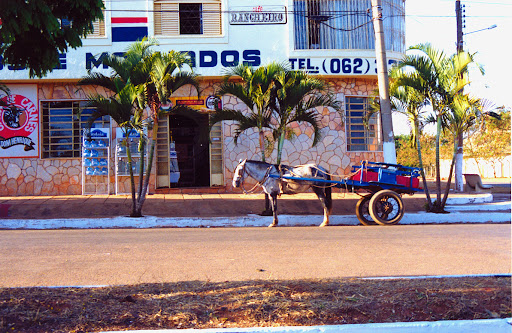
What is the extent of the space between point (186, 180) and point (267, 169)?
26.6 ft

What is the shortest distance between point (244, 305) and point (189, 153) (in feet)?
52.5

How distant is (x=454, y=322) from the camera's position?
415 centimetres

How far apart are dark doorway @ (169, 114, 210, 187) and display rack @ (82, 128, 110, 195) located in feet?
9.37

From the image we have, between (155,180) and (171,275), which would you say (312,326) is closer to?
(171,275)

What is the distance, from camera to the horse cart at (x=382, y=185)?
12461 mm

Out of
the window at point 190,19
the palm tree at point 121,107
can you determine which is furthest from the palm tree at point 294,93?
the window at point 190,19

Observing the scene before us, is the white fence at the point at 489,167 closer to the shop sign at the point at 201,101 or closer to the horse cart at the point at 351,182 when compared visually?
the shop sign at the point at 201,101

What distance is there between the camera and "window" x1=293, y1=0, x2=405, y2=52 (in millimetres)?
18406

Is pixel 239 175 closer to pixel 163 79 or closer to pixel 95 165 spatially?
pixel 163 79

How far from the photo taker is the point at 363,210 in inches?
523

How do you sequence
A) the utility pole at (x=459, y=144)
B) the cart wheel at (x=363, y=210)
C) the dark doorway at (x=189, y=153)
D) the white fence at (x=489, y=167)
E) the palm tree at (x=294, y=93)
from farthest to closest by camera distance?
the white fence at (x=489, y=167) → the utility pole at (x=459, y=144) → the dark doorway at (x=189, y=153) → the palm tree at (x=294, y=93) → the cart wheel at (x=363, y=210)

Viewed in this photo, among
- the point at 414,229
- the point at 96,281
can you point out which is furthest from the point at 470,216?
the point at 96,281

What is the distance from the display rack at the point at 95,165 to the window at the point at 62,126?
1.94ft

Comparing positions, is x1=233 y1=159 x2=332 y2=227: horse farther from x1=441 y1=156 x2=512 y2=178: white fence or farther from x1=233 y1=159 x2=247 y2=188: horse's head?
x1=441 y1=156 x2=512 y2=178: white fence
